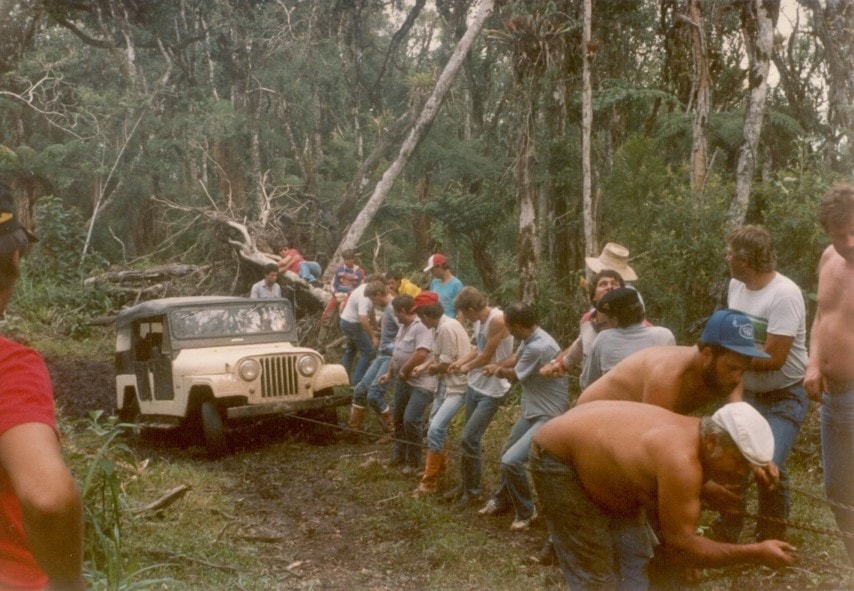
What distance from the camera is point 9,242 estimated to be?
1624 mm

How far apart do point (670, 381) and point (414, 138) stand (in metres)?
16.0

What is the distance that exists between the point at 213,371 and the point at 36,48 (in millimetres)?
20390

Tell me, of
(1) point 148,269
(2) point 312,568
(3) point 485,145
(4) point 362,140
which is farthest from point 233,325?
(4) point 362,140

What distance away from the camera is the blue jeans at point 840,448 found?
4.65 metres

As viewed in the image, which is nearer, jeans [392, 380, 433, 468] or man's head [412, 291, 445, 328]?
man's head [412, 291, 445, 328]

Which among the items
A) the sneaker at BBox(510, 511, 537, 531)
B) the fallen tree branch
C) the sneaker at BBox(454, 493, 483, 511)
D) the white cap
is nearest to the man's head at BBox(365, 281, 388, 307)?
the sneaker at BBox(454, 493, 483, 511)

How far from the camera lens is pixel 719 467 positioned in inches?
127

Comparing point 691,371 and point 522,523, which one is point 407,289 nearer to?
point 522,523

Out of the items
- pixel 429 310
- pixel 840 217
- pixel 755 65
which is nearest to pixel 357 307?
pixel 429 310

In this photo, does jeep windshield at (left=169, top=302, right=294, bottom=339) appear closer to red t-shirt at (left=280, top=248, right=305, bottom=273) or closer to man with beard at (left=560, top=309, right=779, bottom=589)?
red t-shirt at (left=280, top=248, right=305, bottom=273)

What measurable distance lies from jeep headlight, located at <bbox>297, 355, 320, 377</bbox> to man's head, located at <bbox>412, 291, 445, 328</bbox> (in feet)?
8.36

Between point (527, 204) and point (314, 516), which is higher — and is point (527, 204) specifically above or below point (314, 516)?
above

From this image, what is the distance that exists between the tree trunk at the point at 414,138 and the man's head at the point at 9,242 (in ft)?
55.0

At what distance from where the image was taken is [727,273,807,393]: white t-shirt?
5023 mm
